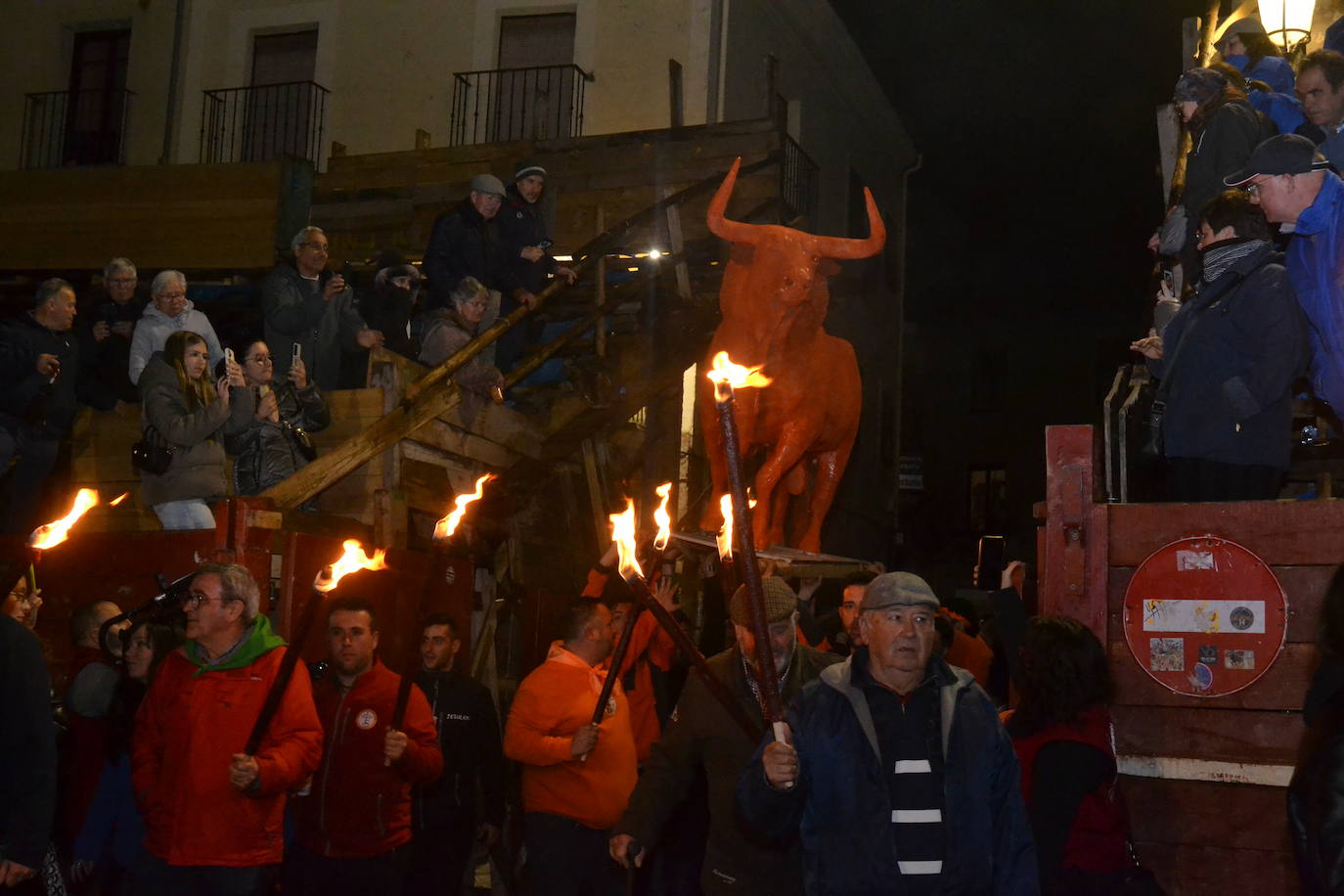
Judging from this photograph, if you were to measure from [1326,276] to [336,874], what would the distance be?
5.09 m

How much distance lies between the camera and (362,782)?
6.80 meters

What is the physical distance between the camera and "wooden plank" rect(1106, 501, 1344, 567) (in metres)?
4.97

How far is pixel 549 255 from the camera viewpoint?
1238 cm

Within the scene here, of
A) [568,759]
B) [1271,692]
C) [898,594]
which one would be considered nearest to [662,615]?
[898,594]

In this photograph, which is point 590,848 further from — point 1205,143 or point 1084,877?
point 1205,143

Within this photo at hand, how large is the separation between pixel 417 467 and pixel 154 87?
14.0 metres

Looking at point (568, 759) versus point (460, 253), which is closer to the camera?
point (568, 759)

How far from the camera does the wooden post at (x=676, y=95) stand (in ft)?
60.4

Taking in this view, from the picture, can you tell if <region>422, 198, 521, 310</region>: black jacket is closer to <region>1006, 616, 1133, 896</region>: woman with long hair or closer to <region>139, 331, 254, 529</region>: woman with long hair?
Answer: <region>139, 331, 254, 529</region>: woman with long hair

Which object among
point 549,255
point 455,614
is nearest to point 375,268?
point 549,255

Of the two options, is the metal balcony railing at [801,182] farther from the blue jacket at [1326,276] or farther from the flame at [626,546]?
the flame at [626,546]

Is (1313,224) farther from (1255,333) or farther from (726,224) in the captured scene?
(726,224)

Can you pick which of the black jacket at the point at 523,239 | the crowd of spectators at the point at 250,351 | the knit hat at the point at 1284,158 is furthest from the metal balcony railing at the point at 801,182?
the knit hat at the point at 1284,158

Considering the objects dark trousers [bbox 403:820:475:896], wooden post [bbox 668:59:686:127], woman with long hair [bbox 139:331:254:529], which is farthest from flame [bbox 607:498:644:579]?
wooden post [bbox 668:59:686:127]
